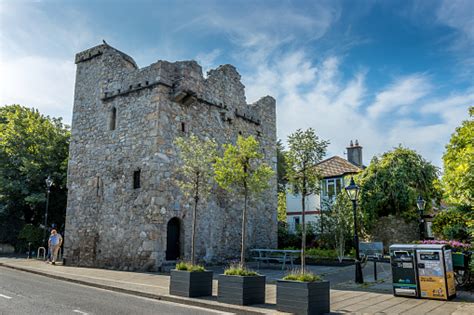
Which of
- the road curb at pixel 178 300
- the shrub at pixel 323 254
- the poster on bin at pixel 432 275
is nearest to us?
the road curb at pixel 178 300

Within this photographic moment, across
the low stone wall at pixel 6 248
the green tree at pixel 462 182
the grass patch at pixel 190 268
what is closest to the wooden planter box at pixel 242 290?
the grass patch at pixel 190 268

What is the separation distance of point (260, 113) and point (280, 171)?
478 inches

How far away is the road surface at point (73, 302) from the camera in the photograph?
7590 millimetres

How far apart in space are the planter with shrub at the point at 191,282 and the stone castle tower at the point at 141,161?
15.7ft

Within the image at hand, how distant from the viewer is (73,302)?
845 centimetres

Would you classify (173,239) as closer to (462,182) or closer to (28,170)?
(462,182)

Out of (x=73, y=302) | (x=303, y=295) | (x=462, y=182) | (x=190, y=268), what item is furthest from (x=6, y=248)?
(x=462, y=182)

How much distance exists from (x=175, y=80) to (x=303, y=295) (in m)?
10.9

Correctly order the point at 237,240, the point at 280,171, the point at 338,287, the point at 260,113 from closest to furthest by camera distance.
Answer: the point at 338,287
the point at 237,240
the point at 260,113
the point at 280,171

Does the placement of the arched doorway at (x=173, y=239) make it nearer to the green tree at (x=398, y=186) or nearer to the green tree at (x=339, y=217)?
the green tree at (x=339, y=217)

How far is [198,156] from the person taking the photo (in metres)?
11.1

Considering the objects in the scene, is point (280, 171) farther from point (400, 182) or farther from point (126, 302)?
point (126, 302)

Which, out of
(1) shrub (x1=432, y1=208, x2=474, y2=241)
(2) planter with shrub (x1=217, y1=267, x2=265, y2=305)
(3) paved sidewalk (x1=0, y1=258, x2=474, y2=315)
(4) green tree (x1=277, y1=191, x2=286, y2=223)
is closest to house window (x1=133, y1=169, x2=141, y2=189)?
(3) paved sidewalk (x1=0, y1=258, x2=474, y2=315)

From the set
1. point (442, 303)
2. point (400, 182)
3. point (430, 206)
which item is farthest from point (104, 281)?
point (430, 206)
